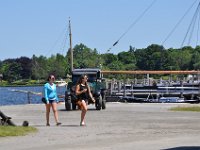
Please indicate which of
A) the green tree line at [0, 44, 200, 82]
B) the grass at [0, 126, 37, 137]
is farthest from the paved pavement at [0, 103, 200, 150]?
the green tree line at [0, 44, 200, 82]

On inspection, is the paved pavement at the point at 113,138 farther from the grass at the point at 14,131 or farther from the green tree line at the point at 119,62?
the green tree line at the point at 119,62

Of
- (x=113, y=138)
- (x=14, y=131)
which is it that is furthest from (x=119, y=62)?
(x=113, y=138)

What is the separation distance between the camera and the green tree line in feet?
486

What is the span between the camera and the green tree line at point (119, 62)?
14812cm

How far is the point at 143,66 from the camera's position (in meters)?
168

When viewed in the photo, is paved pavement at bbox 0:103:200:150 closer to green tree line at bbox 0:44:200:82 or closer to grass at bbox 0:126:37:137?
grass at bbox 0:126:37:137

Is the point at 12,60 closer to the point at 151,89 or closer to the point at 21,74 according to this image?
the point at 21,74

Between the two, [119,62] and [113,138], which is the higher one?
[119,62]

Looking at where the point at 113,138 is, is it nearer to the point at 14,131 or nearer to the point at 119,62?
the point at 14,131

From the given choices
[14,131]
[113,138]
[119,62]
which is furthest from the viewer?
[119,62]

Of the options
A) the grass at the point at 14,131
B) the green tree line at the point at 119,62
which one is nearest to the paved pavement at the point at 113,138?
the grass at the point at 14,131

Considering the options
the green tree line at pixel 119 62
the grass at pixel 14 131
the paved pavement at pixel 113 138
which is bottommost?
the paved pavement at pixel 113 138

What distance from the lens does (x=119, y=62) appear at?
18338 centimetres

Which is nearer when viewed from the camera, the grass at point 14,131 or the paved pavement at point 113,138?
the paved pavement at point 113,138
